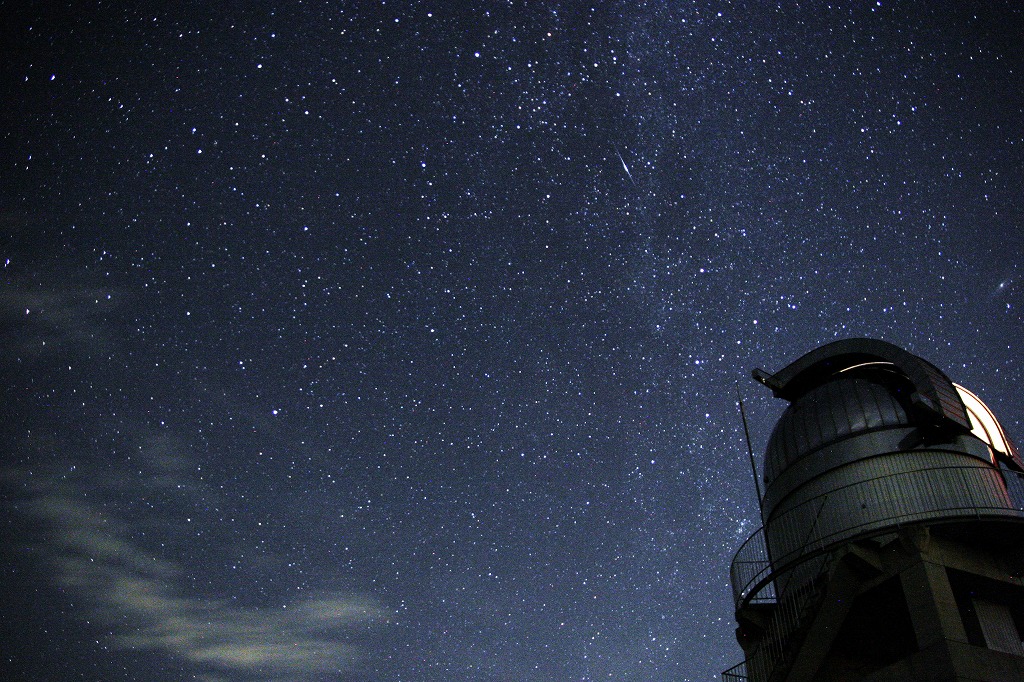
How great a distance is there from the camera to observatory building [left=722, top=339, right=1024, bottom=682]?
38.3 ft

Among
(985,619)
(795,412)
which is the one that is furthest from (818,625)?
(795,412)

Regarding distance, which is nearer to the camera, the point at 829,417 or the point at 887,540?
the point at 887,540

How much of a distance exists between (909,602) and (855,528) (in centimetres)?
163

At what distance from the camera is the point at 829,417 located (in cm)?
1457

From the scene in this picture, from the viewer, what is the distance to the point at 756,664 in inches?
544

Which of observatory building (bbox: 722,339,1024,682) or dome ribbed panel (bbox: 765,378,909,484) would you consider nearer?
observatory building (bbox: 722,339,1024,682)

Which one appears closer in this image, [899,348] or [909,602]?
[909,602]

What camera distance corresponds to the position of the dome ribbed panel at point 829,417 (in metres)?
14.0

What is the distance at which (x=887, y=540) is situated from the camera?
12289mm

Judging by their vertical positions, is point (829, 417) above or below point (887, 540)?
above

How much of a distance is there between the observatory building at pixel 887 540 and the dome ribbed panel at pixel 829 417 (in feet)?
0.09

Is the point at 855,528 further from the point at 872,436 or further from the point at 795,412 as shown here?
the point at 795,412

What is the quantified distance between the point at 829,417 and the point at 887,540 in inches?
115

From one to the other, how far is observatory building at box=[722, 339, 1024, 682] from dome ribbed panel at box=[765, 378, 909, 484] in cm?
3
